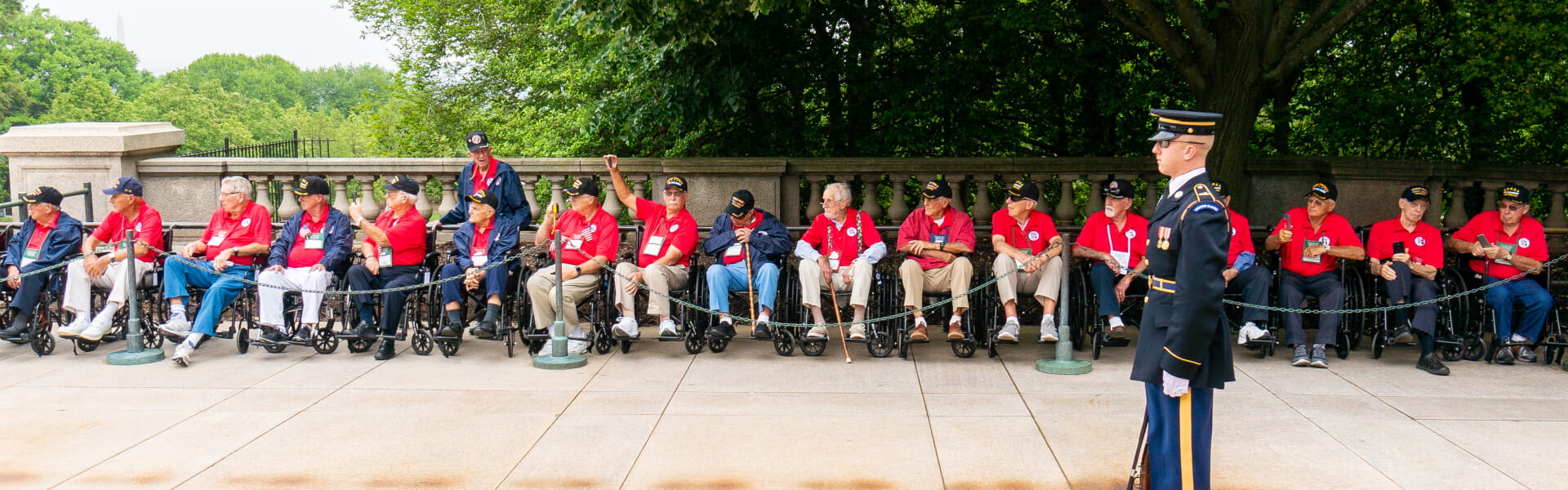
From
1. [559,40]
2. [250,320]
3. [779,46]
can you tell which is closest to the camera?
[250,320]

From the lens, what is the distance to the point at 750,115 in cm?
1228

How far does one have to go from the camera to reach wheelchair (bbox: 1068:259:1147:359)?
8.70 metres

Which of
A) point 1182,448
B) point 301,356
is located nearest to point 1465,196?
point 1182,448

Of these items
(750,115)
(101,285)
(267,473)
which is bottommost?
(267,473)

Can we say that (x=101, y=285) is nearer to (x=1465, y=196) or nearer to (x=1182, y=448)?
(x=1182, y=448)

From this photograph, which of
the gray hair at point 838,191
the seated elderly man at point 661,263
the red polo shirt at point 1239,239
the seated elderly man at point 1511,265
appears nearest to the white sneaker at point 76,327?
the seated elderly man at point 661,263

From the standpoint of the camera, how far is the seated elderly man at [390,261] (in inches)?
355

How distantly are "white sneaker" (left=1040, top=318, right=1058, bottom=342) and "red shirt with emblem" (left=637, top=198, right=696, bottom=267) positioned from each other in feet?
8.51

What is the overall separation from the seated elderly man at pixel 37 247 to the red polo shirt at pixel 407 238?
7.73 feet

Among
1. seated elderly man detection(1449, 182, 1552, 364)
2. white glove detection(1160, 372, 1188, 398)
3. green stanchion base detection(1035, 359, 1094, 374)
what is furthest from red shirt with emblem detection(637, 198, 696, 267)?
seated elderly man detection(1449, 182, 1552, 364)

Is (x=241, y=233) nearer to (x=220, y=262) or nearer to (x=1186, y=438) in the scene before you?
(x=220, y=262)

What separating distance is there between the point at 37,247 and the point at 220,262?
157 cm

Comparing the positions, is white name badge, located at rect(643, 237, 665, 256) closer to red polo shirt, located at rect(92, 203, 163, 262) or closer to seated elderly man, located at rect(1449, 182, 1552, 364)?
red polo shirt, located at rect(92, 203, 163, 262)

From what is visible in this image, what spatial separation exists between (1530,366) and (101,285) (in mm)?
10392
